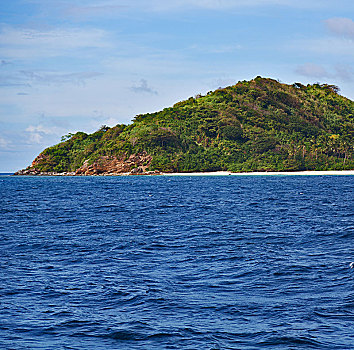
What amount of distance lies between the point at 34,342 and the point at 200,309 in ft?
16.2

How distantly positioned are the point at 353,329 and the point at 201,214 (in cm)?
3238

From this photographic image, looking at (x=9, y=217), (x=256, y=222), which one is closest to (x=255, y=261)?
(x=256, y=222)

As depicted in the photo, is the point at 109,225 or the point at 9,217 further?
the point at 9,217

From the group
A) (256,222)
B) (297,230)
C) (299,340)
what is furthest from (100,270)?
(256,222)

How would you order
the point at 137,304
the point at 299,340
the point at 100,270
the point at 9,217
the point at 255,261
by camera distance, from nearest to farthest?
the point at 299,340
the point at 137,304
the point at 100,270
the point at 255,261
the point at 9,217

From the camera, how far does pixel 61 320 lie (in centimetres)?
1392

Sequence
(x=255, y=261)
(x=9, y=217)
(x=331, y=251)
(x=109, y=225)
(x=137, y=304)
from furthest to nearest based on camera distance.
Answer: (x=9, y=217)
(x=109, y=225)
(x=331, y=251)
(x=255, y=261)
(x=137, y=304)

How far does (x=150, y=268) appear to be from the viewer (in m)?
20.8

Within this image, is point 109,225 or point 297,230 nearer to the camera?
point 297,230

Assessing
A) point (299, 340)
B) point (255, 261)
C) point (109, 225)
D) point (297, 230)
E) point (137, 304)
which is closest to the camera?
point (299, 340)

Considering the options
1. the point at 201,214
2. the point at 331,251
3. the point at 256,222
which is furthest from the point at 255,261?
the point at 201,214

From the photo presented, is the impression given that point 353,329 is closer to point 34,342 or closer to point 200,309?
point 200,309

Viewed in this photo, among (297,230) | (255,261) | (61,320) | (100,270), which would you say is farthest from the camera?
(297,230)

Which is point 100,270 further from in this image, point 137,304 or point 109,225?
point 109,225
